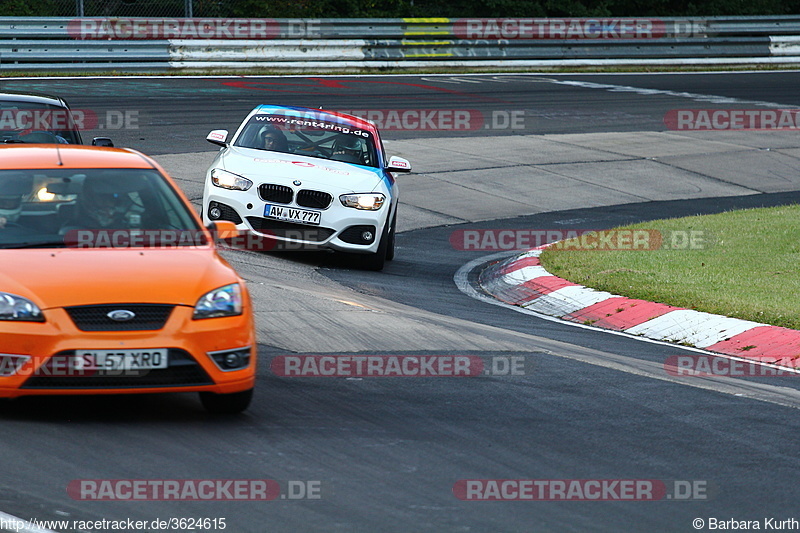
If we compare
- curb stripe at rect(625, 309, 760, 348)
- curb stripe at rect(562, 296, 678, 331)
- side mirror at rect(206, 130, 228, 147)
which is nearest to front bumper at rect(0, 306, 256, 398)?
curb stripe at rect(625, 309, 760, 348)

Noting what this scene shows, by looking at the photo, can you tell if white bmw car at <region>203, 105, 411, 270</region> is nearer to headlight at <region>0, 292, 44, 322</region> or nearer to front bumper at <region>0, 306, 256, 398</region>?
front bumper at <region>0, 306, 256, 398</region>

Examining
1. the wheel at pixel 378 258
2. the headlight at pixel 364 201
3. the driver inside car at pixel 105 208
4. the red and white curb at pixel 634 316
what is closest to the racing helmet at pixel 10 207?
the driver inside car at pixel 105 208

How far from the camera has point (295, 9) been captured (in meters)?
35.2

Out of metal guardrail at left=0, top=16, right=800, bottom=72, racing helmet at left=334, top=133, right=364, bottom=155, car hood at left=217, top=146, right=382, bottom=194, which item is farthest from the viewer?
metal guardrail at left=0, top=16, right=800, bottom=72

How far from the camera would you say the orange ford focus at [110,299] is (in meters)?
5.89

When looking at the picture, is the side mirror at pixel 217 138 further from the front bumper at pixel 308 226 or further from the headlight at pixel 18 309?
the headlight at pixel 18 309

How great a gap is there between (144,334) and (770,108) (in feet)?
79.8

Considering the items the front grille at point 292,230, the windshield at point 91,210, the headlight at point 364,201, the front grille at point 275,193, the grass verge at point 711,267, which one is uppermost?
the windshield at point 91,210

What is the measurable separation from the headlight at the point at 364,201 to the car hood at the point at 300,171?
67mm

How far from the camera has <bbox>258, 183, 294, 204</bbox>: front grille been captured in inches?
489

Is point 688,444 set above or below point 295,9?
below

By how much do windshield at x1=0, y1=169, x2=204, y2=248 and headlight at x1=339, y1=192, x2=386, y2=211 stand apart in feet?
17.4

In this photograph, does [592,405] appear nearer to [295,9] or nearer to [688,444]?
[688,444]

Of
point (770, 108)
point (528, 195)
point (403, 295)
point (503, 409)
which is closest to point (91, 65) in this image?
point (528, 195)
